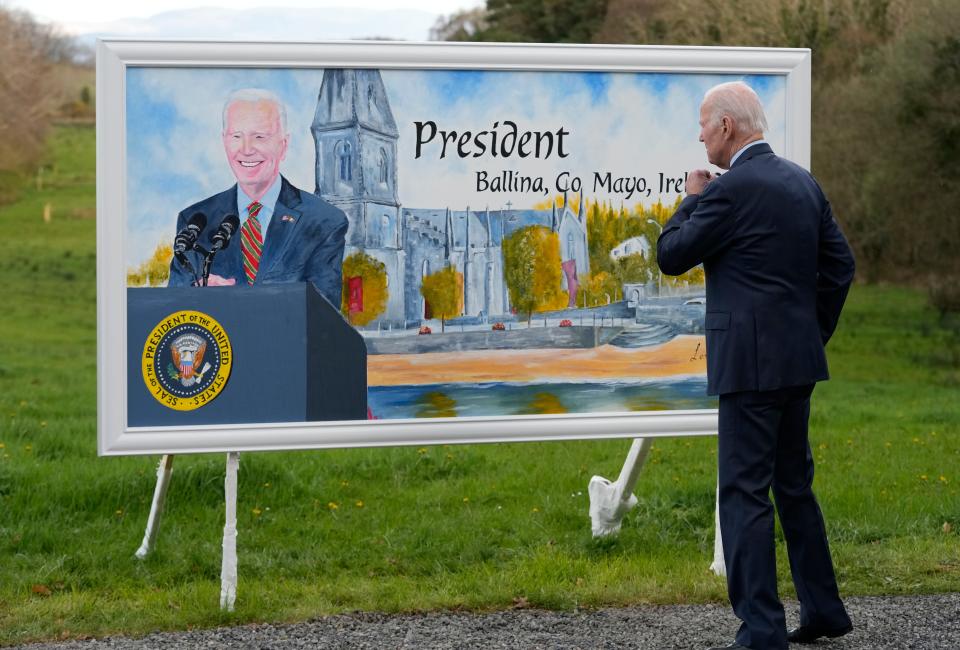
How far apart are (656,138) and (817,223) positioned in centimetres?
133

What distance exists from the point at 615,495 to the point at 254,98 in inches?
109

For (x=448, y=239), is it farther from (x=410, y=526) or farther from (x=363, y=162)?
(x=410, y=526)

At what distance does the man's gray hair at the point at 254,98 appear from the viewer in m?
5.21

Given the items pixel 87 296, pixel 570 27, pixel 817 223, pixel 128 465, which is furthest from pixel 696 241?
pixel 570 27

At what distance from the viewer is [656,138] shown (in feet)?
18.9

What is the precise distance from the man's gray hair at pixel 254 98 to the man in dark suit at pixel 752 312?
172 centimetres

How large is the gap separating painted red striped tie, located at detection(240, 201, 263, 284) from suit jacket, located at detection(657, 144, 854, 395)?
173 centimetres

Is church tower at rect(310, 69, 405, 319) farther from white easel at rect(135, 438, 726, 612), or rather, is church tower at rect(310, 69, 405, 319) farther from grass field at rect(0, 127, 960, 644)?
grass field at rect(0, 127, 960, 644)

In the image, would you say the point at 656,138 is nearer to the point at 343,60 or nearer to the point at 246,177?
the point at 343,60

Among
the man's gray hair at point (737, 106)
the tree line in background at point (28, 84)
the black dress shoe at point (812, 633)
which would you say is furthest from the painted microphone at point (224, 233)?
the tree line in background at point (28, 84)

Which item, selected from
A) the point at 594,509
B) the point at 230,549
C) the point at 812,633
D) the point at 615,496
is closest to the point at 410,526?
the point at 594,509
